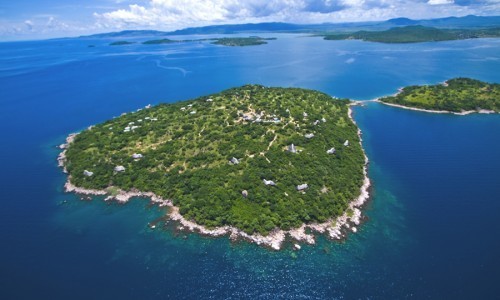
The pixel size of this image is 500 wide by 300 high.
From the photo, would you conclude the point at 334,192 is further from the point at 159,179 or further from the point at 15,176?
the point at 15,176

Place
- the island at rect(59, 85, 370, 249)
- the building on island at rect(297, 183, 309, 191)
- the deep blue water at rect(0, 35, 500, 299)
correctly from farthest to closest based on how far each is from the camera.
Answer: the building on island at rect(297, 183, 309, 191), the island at rect(59, 85, 370, 249), the deep blue water at rect(0, 35, 500, 299)

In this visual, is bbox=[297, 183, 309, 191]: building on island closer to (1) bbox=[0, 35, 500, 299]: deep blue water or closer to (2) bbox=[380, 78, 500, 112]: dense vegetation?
(1) bbox=[0, 35, 500, 299]: deep blue water

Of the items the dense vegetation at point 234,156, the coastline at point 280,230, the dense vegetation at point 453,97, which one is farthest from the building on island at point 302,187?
the dense vegetation at point 453,97

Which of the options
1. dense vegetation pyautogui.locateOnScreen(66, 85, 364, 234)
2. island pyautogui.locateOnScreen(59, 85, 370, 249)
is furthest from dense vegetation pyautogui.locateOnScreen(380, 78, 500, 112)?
island pyautogui.locateOnScreen(59, 85, 370, 249)

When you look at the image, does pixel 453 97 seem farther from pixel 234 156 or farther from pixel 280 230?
pixel 280 230

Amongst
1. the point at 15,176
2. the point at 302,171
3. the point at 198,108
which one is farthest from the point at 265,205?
the point at 15,176

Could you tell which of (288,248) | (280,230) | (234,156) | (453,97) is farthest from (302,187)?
(453,97)
